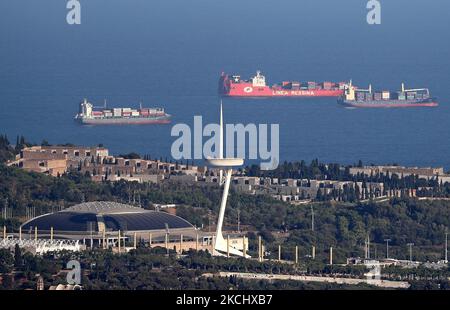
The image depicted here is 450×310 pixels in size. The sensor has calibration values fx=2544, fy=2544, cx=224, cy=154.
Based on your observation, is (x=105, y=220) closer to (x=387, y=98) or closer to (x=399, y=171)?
(x=399, y=171)

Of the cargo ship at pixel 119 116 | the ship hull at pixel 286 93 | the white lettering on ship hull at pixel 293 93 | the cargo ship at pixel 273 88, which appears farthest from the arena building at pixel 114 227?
the white lettering on ship hull at pixel 293 93

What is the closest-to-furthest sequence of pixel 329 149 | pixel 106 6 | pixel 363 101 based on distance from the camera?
1. pixel 329 149
2. pixel 363 101
3. pixel 106 6

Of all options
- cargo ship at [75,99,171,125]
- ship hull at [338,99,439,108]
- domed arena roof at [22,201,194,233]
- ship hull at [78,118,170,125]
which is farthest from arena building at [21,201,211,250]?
ship hull at [338,99,439,108]

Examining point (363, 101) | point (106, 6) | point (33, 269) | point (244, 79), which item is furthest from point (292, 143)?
point (106, 6)

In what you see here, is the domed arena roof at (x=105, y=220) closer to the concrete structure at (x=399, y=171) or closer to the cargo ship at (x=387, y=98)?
the concrete structure at (x=399, y=171)

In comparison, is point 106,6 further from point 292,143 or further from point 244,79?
point 292,143

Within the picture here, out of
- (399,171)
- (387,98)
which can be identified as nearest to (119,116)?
(387,98)

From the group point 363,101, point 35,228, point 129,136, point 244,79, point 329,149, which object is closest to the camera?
point 35,228
